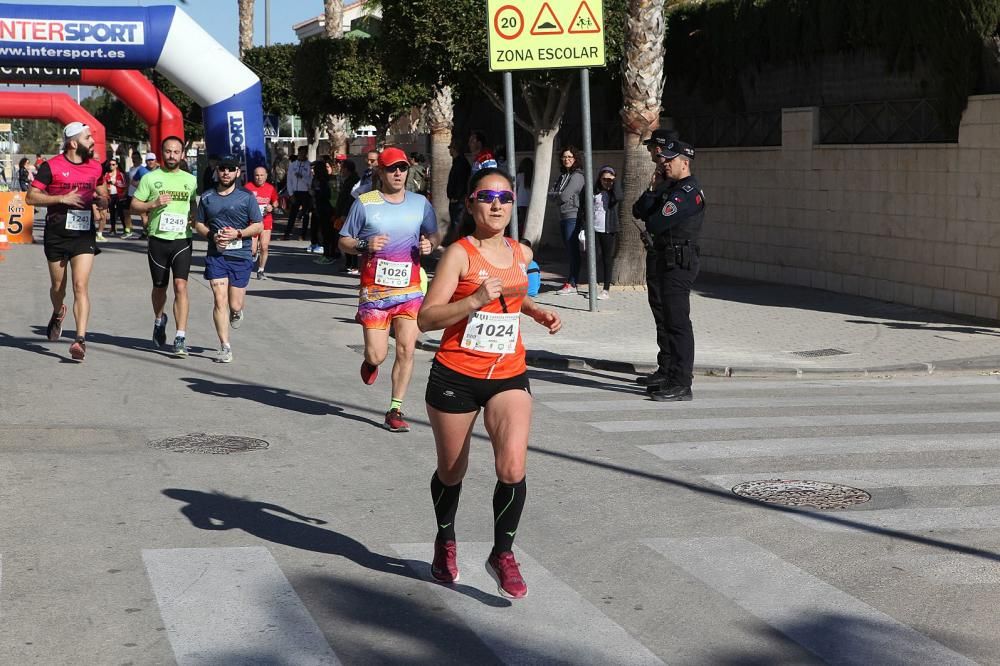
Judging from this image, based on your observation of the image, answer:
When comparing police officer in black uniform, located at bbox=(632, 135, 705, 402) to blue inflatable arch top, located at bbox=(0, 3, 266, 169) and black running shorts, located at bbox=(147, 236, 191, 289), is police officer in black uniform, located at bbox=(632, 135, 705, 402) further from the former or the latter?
blue inflatable arch top, located at bbox=(0, 3, 266, 169)

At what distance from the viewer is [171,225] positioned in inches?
525

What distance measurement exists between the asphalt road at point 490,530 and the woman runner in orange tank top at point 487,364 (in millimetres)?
393

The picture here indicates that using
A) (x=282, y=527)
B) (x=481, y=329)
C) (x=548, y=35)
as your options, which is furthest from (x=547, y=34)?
(x=481, y=329)

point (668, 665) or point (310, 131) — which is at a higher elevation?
point (310, 131)

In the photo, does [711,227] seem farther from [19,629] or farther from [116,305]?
[19,629]

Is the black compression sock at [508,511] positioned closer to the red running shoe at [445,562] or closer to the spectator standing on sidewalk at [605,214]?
Result: the red running shoe at [445,562]

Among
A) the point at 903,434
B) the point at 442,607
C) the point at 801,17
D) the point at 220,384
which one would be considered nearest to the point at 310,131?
the point at 801,17

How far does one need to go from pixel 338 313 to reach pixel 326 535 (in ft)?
35.5

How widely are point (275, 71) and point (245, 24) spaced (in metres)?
3.28

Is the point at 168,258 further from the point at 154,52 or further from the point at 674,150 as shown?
the point at 154,52

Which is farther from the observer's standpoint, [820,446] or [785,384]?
[785,384]

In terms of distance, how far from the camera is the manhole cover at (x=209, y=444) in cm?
900

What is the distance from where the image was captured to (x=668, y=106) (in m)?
23.7

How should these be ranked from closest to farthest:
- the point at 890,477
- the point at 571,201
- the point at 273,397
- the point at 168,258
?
1. the point at 890,477
2. the point at 273,397
3. the point at 168,258
4. the point at 571,201
